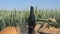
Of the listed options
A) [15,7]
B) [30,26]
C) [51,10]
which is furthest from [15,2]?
[51,10]

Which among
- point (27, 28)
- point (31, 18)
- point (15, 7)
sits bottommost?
point (27, 28)

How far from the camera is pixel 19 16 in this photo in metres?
1.91

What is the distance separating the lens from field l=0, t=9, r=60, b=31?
6.19ft

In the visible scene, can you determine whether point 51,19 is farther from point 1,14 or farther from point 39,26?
point 1,14

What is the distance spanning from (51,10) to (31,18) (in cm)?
31

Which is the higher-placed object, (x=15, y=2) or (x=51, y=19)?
(x=15, y=2)

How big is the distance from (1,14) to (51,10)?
0.68 m

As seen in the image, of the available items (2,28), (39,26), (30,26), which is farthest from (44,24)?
(2,28)

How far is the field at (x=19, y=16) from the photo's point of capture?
1.89 metres

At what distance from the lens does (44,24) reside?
1.92 meters

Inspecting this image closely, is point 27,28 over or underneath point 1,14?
underneath

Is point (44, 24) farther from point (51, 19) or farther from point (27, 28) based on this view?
point (27, 28)

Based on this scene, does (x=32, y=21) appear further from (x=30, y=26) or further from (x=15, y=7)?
(x=15, y=7)

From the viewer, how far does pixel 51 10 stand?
1964 millimetres
